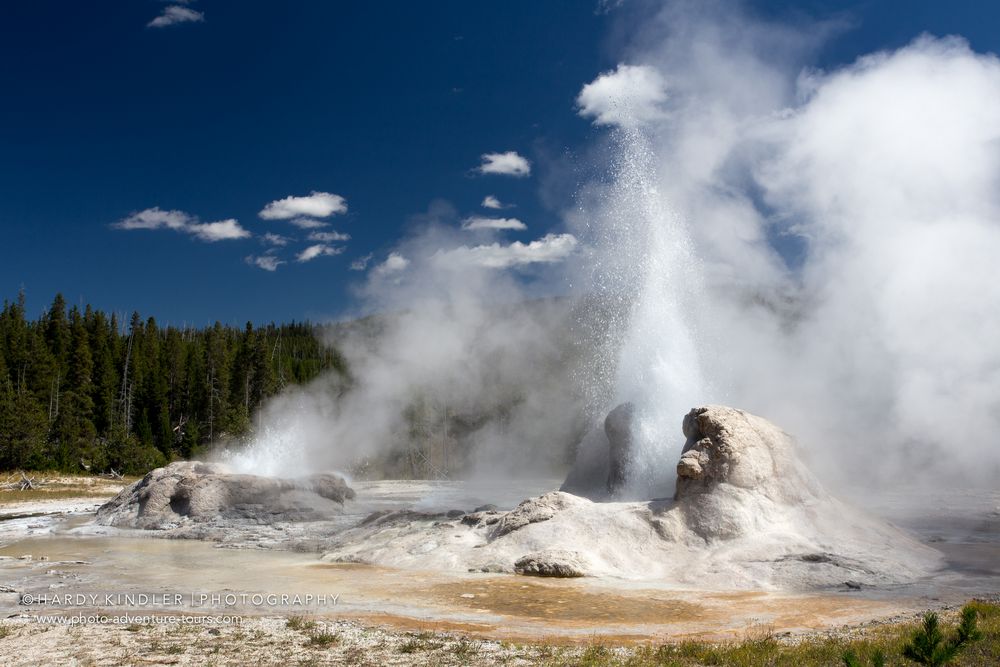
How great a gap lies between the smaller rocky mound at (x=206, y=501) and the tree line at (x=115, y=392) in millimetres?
19867

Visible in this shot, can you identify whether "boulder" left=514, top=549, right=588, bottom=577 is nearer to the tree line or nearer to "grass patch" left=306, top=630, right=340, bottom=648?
"grass patch" left=306, top=630, right=340, bottom=648

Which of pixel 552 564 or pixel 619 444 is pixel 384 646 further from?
pixel 619 444

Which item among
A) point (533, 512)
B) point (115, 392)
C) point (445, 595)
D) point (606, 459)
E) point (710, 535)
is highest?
Answer: point (115, 392)

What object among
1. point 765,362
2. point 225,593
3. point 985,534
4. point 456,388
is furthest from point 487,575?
point 456,388

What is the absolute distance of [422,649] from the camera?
6.70 m

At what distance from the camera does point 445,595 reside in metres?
9.49

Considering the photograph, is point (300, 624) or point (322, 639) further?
point (300, 624)

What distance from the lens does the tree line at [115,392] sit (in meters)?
36.6

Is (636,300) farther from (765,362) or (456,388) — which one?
(456,388)

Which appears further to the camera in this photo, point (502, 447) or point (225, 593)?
point (502, 447)

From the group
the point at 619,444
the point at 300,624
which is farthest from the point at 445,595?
the point at 619,444

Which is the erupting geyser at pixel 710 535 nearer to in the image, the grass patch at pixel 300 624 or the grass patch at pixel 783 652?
the grass patch at pixel 783 652

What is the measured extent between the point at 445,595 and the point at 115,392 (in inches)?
1907

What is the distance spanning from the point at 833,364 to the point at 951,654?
32.2m
